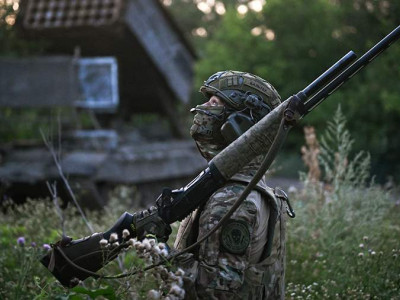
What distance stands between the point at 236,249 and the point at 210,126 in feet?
2.32

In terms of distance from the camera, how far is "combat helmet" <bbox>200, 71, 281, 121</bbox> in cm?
339

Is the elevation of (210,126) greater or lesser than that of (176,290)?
greater

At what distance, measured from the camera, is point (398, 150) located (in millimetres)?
16672

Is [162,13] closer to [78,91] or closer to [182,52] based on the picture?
[182,52]

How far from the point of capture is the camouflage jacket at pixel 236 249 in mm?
3025

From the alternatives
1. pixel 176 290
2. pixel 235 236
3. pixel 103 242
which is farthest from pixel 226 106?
pixel 176 290

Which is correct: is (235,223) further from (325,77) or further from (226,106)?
(325,77)

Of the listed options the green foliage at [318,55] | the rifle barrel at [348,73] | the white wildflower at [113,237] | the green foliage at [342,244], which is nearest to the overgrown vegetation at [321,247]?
the green foliage at [342,244]

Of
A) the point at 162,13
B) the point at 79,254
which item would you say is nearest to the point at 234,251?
the point at 79,254

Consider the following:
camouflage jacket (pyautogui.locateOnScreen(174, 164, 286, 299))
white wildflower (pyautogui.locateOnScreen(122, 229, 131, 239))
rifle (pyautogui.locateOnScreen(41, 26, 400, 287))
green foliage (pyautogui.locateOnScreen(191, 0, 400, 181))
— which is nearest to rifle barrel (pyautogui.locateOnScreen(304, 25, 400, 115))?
rifle (pyautogui.locateOnScreen(41, 26, 400, 287))

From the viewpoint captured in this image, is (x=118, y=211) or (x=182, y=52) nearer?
(x=118, y=211)

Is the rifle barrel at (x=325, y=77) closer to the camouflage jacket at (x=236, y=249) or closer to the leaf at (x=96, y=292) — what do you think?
the camouflage jacket at (x=236, y=249)

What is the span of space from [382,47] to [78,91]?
9.70m

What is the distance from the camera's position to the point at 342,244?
541 cm
